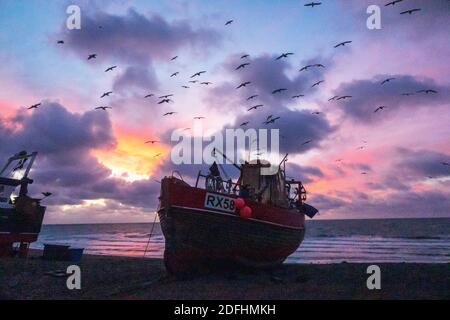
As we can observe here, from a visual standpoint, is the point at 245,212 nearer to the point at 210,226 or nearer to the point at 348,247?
the point at 210,226

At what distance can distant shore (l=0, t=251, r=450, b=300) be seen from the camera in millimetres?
14788

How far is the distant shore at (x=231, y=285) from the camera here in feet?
48.5

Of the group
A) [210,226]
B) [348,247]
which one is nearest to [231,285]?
[210,226]

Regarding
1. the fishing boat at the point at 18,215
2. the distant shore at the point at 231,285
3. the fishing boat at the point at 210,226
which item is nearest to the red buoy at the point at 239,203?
the fishing boat at the point at 210,226

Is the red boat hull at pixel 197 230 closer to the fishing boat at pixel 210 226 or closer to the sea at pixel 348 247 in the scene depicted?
the fishing boat at pixel 210 226

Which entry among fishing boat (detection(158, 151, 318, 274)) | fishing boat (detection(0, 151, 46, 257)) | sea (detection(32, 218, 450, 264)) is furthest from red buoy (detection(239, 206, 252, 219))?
fishing boat (detection(0, 151, 46, 257))

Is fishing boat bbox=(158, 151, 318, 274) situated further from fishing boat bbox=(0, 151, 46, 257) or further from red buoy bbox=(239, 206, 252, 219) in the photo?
fishing boat bbox=(0, 151, 46, 257)

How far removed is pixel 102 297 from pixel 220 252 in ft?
19.2

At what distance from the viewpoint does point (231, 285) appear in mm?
16609

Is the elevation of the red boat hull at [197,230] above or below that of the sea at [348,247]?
above

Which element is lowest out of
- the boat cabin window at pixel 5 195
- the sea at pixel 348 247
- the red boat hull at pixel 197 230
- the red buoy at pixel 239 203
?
the sea at pixel 348 247

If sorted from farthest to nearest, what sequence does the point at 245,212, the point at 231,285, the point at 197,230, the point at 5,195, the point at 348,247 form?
1. the point at 348,247
2. the point at 5,195
3. the point at 245,212
4. the point at 197,230
5. the point at 231,285

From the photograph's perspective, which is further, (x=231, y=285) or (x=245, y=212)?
(x=245, y=212)
